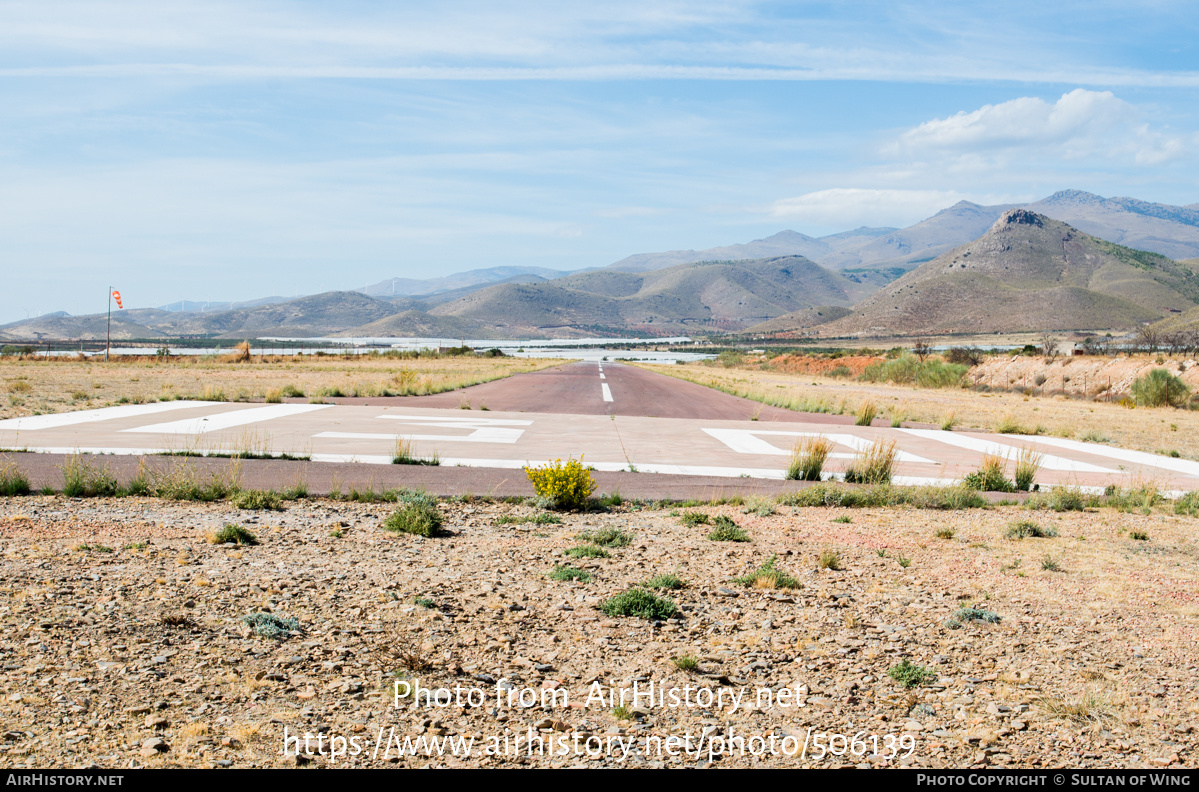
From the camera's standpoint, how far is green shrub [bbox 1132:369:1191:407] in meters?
38.1

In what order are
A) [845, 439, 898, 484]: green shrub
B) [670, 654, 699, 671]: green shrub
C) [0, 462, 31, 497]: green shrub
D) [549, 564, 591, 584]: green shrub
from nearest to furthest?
[670, 654, 699, 671]: green shrub < [549, 564, 591, 584]: green shrub < [0, 462, 31, 497]: green shrub < [845, 439, 898, 484]: green shrub

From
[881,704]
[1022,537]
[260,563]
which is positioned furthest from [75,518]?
[1022,537]

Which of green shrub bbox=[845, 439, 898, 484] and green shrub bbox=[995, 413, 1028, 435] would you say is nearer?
green shrub bbox=[845, 439, 898, 484]

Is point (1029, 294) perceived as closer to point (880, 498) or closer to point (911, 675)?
point (880, 498)

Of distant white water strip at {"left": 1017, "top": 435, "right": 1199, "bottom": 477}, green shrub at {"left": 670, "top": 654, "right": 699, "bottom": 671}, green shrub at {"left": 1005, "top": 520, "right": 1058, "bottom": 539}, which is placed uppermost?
green shrub at {"left": 670, "top": 654, "right": 699, "bottom": 671}

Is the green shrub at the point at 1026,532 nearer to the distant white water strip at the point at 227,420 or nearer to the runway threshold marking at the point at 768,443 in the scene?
the runway threshold marking at the point at 768,443

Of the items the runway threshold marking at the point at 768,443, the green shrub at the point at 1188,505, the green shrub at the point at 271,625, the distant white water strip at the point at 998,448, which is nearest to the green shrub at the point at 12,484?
the green shrub at the point at 271,625

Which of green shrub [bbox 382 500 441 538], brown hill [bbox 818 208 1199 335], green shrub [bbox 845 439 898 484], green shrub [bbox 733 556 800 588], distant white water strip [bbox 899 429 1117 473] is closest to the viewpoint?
green shrub [bbox 733 556 800 588]

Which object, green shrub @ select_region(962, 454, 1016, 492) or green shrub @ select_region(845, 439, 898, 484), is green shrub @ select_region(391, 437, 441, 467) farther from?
green shrub @ select_region(962, 454, 1016, 492)

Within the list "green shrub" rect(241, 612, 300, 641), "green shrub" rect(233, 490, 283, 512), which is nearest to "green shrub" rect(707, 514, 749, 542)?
"green shrub" rect(241, 612, 300, 641)

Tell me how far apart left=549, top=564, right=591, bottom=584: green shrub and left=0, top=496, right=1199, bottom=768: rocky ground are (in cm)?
10

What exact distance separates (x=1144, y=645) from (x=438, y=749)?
17.8ft

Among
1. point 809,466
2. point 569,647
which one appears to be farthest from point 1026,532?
point 569,647

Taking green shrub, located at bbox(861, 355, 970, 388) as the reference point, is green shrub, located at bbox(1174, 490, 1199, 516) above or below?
below
